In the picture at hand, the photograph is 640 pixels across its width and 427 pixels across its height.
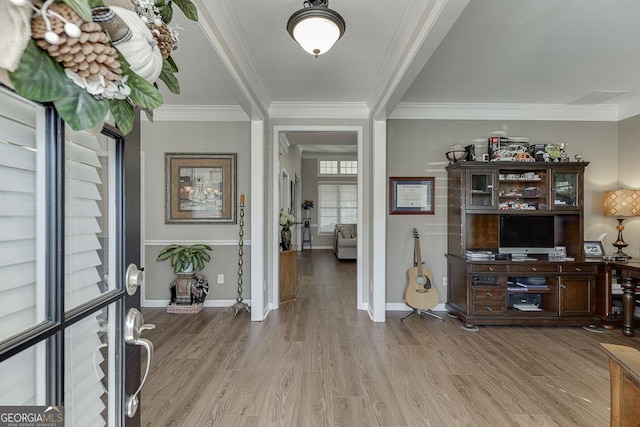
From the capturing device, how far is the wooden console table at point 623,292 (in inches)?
123

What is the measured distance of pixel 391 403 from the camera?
205 centimetres

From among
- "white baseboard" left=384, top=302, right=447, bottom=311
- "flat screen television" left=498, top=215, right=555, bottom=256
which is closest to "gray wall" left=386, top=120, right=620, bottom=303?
"white baseboard" left=384, top=302, right=447, bottom=311

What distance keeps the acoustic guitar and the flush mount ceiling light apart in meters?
2.61

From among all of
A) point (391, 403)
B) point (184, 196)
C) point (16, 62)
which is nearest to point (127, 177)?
point (16, 62)

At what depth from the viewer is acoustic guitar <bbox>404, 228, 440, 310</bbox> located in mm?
3674

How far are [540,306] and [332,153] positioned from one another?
7244 millimetres

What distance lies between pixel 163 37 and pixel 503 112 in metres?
4.35

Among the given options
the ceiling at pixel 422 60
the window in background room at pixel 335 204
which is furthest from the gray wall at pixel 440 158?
the window in background room at pixel 335 204

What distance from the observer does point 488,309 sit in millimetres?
3400

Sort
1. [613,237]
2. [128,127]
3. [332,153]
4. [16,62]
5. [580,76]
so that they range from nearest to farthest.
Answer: [16,62]
[128,127]
[580,76]
[613,237]
[332,153]

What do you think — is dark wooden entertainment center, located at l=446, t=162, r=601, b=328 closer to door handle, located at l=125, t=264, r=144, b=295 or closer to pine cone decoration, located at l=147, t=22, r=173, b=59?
door handle, located at l=125, t=264, r=144, b=295

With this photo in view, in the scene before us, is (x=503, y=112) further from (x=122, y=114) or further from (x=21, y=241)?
(x=21, y=241)

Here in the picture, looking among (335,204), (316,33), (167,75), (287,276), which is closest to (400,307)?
(287,276)

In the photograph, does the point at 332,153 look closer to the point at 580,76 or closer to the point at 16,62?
the point at 580,76
